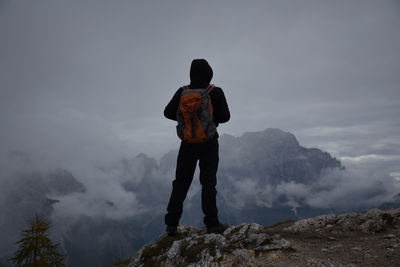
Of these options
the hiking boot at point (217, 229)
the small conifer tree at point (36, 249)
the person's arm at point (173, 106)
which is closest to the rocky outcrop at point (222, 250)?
the hiking boot at point (217, 229)

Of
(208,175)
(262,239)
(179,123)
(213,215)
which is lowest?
(262,239)

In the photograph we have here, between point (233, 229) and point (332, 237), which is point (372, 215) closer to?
point (332, 237)

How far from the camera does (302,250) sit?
6586 mm

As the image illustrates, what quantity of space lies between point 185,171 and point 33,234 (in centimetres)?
1600

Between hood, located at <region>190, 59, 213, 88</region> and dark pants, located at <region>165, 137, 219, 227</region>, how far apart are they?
1.79 metres

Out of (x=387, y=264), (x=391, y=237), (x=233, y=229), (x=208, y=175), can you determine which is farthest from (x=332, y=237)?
(x=208, y=175)

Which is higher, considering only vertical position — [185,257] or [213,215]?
[213,215]

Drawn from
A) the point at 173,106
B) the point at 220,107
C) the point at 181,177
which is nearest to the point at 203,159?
the point at 181,177

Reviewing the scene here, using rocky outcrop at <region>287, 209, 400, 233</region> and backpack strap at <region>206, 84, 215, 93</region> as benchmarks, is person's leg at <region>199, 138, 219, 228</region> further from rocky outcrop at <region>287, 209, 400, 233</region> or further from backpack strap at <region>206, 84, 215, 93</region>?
rocky outcrop at <region>287, 209, 400, 233</region>

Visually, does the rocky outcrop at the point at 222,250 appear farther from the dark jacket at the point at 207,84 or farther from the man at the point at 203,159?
the dark jacket at the point at 207,84

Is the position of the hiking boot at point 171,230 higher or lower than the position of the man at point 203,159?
lower

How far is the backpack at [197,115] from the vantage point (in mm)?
7236

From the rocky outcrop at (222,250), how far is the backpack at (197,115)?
2.98 metres

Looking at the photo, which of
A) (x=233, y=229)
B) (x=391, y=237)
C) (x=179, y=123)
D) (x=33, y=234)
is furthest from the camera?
(x=33, y=234)
